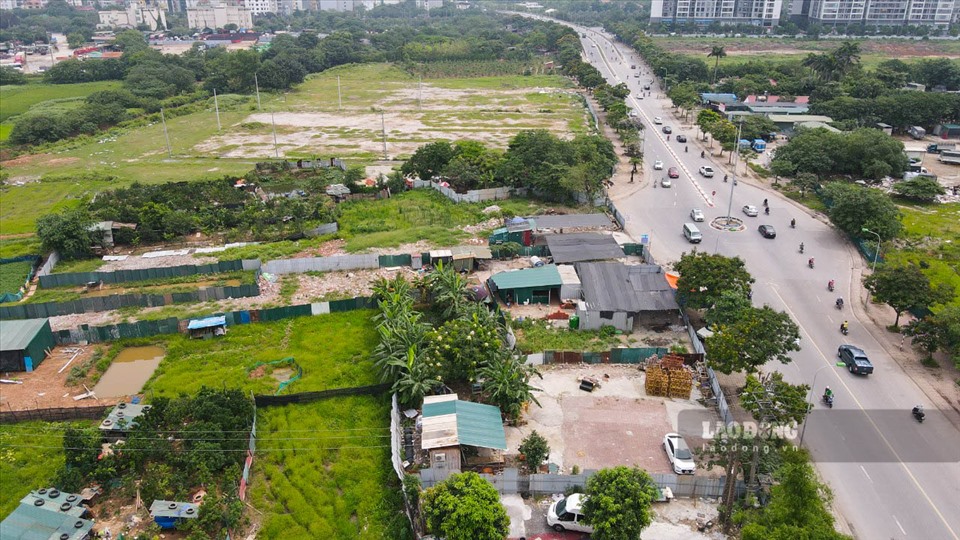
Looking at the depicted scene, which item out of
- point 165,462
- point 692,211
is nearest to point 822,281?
point 692,211

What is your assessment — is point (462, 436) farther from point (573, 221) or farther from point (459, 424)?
point (573, 221)

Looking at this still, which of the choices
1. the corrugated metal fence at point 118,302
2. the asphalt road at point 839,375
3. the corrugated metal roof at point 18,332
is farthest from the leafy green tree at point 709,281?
the corrugated metal roof at point 18,332

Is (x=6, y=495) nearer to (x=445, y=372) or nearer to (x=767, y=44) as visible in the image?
(x=445, y=372)

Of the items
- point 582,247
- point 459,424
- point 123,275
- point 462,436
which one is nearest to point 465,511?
point 462,436

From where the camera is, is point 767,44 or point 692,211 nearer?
point 692,211

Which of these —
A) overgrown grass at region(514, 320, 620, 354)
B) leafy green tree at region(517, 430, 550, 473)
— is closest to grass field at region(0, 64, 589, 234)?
overgrown grass at region(514, 320, 620, 354)
